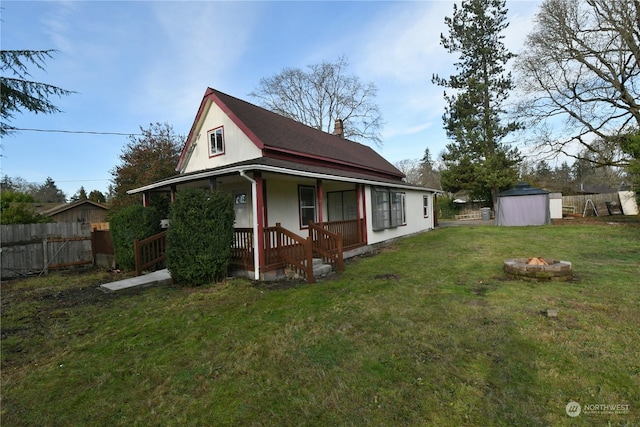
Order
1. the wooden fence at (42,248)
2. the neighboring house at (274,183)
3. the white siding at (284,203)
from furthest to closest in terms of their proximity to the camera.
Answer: the white siding at (284,203), the wooden fence at (42,248), the neighboring house at (274,183)

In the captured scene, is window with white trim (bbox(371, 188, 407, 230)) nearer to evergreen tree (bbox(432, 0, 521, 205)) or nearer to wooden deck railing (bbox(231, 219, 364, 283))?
wooden deck railing (bbox(231, 219, 364, 283))

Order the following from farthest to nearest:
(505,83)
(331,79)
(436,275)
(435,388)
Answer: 1. (331,79)
2. (505,83)
3. (436,275)
4. (435,388)

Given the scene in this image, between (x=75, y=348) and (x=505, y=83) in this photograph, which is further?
(x=505, y=83)

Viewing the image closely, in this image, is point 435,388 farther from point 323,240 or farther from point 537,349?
point 323,240

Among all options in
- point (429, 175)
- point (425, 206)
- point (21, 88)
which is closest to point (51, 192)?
point (21, 88)

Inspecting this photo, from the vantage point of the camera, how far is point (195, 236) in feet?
21.6

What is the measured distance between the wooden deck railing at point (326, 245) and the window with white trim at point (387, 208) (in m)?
3.41

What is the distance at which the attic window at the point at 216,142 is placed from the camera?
10.9m

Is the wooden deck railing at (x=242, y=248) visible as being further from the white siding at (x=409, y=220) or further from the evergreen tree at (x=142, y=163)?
the evergreen tree at (x=142, y=163)

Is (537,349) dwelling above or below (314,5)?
below

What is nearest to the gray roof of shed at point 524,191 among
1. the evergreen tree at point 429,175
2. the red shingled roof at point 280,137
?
the red shingled roof at point 280,137

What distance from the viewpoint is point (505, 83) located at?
24.2 meters

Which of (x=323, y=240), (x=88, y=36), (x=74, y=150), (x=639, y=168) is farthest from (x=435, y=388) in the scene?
(x=74, y=150)

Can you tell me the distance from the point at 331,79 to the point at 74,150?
2171cm
